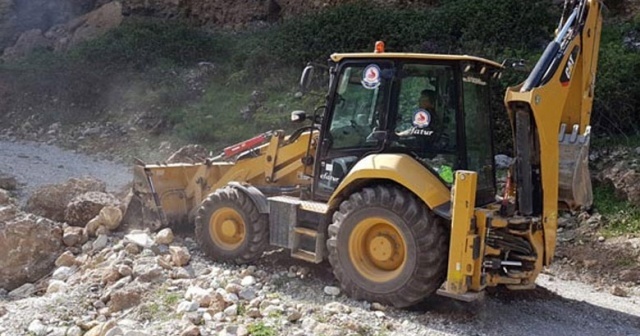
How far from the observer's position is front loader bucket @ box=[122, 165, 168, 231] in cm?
783

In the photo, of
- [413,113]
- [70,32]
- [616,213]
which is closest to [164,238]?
[413,113]

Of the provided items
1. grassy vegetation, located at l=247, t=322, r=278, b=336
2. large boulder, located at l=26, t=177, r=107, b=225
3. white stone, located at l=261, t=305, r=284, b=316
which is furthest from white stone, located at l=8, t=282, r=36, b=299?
grassy vegetation, located at l=247, t=322, r=278, b=336

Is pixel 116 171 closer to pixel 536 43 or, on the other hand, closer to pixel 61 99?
pixel 61 99

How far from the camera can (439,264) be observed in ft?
18.0

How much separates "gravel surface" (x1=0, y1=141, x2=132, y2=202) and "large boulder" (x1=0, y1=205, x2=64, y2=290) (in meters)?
3.85

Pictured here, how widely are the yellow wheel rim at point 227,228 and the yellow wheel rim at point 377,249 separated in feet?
4.77

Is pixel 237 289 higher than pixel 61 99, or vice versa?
pixel 61 99

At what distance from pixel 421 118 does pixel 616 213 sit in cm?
417

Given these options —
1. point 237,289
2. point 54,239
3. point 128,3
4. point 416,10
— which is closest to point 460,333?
point 237,289

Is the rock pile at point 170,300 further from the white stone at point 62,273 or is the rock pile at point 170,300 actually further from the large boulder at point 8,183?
the large boulder at point 8,183

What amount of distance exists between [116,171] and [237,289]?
8264mm

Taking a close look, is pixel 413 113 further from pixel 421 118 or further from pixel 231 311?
pixel 231 311

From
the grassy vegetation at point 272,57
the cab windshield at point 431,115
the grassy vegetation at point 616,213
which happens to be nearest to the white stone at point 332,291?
the cab windshield at point 431,115

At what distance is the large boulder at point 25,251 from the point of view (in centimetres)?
737
